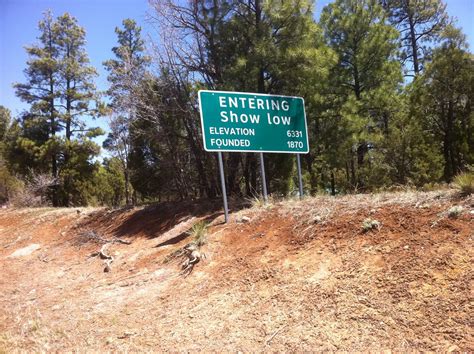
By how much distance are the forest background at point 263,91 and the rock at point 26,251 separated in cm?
521

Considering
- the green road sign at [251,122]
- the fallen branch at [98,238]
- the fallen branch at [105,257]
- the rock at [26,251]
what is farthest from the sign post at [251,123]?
the rock at [26,251]

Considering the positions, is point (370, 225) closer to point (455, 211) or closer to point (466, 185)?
point (455, 211)

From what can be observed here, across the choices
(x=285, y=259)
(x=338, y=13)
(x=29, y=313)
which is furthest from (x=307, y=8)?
(x=29, y=313)

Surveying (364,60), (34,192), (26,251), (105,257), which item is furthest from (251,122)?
(34,192)

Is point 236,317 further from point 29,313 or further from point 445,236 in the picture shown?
point 29,313

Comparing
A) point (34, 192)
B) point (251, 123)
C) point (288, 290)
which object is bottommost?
point (288, 290)

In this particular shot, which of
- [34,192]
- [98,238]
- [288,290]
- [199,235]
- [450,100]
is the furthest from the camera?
[34,192]

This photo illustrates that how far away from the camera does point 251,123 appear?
28.1 ft

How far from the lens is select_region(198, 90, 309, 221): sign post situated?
8.09 m

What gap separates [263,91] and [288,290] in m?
8.25

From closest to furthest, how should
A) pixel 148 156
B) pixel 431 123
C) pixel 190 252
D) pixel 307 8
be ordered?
pixel 190 252 < pixel 307 8 < pixel 431 123 < pixel 148 156

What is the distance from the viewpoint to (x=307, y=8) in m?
11.8

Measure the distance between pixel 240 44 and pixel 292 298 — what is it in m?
9.31

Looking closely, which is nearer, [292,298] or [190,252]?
[292,298]
